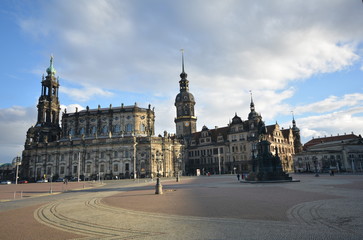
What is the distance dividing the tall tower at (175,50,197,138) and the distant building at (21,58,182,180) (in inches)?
499

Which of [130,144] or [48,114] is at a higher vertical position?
[48,114]

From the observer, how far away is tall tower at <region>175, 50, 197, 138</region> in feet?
318

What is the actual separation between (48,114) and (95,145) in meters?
30.5

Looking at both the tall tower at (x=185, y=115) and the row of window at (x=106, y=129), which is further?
the tall tower at (x=185, y=115)

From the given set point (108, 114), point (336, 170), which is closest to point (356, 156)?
point (336, 170)

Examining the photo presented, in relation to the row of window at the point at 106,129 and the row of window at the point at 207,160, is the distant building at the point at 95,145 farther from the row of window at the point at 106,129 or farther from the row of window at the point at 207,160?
the row of window at the point at 207,160

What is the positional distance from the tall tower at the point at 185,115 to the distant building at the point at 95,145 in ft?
41.6

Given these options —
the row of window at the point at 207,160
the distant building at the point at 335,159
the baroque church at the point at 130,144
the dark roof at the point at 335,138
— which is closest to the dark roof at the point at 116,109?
the baroque church at the point at 130,144

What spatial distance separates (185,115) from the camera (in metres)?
97.6

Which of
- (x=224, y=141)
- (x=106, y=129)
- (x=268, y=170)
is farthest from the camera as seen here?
(x=106, y=129)

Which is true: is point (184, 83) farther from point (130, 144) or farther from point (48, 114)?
point (48, 114)

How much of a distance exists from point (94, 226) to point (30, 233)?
2.24 meters

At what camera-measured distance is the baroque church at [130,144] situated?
242 feet

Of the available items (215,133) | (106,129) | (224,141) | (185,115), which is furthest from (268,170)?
(185,115)
